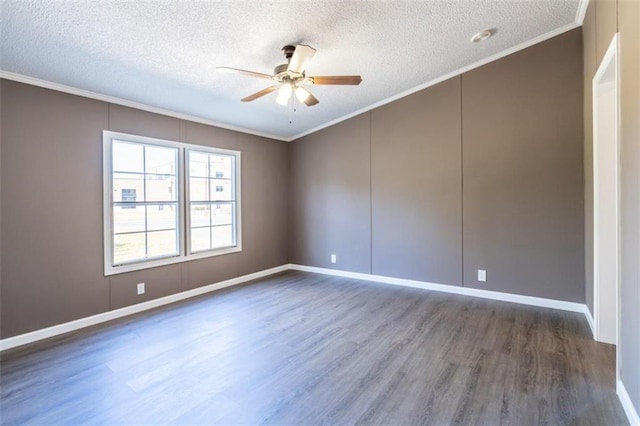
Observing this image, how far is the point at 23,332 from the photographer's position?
291cm

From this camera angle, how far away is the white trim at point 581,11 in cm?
295

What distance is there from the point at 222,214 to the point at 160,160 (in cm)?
123

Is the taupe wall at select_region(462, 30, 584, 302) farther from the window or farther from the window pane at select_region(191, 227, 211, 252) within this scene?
the window pane at select_region(191, 227, 211, 252)

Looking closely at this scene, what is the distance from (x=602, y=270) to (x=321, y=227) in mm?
3791

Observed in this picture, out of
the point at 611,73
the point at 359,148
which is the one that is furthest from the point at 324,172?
the point at 611,73

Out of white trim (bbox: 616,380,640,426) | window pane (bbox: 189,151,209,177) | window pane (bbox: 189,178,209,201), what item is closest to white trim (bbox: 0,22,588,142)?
→ window pane (bbox: 189,151,209,177)

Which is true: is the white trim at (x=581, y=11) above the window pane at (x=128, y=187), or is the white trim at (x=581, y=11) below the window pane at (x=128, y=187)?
above

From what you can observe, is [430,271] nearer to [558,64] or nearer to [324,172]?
[324,172]

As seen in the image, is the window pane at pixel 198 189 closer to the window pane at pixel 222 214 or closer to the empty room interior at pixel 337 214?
the empty room interior at pixel 337 214

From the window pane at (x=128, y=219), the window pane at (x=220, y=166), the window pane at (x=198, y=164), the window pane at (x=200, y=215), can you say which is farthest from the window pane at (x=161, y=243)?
the window pane at (x=220, y=166)

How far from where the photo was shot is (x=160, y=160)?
405 centimetres

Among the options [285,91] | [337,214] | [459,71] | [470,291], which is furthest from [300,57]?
[470,291]

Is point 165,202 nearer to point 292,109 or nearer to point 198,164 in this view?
point 198,164

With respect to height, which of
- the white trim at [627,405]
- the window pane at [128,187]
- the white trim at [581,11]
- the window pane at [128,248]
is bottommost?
the white trim at [627,405]
